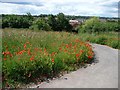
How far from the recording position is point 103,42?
2189cm

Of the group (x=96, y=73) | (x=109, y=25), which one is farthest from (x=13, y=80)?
(x=109, y=25)

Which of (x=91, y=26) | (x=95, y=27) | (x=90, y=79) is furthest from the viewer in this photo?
(x=91, y=26)

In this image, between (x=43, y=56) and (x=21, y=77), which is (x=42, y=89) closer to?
(x=21, y=77)

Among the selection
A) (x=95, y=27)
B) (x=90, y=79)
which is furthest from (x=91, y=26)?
(x=90, y=79)

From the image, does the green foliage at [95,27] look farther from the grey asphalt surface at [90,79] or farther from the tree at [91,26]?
the grey asphalt surface at [90,79]

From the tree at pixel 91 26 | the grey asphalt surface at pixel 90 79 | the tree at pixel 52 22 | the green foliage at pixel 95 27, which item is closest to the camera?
the grey asphalt surface at pixel 90 79

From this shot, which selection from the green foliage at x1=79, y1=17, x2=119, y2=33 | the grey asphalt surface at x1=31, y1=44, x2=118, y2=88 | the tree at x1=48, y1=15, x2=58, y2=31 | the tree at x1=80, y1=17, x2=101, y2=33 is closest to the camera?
the grey asphalt surface at x1=31, y1=44, x2=118, y2=88

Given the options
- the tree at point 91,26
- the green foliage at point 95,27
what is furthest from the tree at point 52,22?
the tree at point 91,26

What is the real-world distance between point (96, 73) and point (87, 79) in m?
0.97

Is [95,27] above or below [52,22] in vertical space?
below

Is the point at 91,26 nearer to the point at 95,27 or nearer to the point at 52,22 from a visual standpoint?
the point at 95,27

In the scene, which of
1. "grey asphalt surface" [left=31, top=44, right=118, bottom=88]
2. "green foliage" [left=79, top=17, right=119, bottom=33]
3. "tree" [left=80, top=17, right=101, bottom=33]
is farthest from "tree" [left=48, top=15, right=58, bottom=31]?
"grey asphalt surface" [left=31, top=44, right=118, bottom=88]

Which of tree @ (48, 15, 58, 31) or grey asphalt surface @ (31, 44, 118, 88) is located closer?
grey asphalt surface @ (31, 44, 118, 88)

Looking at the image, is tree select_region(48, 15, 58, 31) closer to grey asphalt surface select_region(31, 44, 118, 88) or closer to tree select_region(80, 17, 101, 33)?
tree select_region(80, 17, 101, 33)
